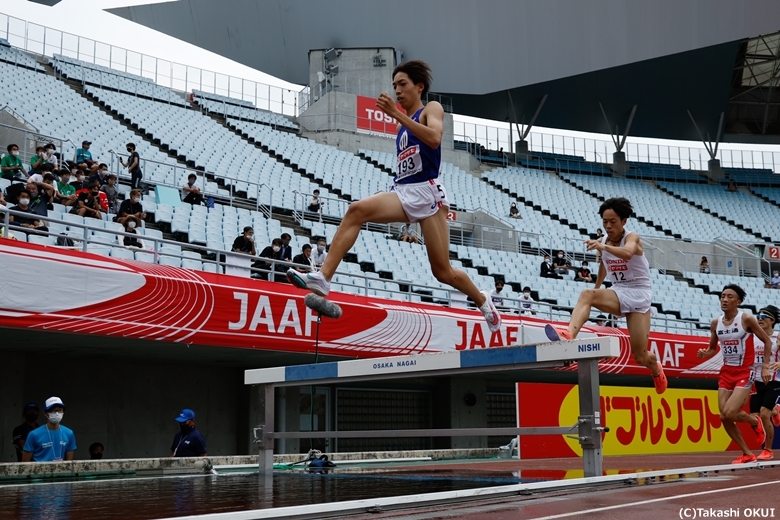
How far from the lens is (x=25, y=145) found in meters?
16.7

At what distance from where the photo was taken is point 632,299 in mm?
7543

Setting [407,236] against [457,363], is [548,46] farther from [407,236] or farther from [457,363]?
[457,363]

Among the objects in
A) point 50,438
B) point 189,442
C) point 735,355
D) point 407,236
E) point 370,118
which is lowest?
point 189,442

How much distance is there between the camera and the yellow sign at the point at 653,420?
49.7ft

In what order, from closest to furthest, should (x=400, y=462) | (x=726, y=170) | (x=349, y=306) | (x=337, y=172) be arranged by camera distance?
(x=400, y=462)
(x=349, y=306)
(x=337, y=172)
(x=726, y=170)

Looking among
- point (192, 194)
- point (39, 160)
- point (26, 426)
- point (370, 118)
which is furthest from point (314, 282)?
point (370, 118)

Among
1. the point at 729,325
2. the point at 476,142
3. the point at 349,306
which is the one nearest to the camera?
the point at 729,325

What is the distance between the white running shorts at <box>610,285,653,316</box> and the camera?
755cm

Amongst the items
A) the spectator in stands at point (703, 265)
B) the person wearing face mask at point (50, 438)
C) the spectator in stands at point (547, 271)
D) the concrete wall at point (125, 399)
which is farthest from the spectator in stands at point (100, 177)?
the spectator in stands at point (703, 265)

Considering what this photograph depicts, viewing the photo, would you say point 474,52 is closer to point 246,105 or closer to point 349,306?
point 246,105

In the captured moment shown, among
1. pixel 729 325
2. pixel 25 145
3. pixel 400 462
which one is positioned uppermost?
pixel 25 145

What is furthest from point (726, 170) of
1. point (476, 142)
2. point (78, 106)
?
point (78, 106)

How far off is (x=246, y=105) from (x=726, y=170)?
2548 centimetres

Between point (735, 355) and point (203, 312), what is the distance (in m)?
A: 6.97
